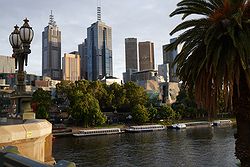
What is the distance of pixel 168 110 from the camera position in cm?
13175

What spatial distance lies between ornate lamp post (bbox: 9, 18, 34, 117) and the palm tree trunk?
11440 mm

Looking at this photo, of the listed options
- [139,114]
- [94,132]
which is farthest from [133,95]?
[94,132]

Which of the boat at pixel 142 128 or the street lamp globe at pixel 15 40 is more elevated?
the street lamp globe at pixel 15 40

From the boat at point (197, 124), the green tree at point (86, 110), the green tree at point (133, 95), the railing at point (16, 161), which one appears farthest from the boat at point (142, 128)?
the railing at point (16, 161)

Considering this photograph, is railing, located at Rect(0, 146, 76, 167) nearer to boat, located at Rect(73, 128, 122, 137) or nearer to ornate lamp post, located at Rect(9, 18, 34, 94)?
ornate lamp post, located at Rect(9, 18, 34, 94)

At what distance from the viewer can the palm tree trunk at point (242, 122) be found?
50.1 feet

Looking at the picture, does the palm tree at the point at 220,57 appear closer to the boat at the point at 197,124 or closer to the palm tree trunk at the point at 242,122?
the palm tree trunk at the point at 242,122

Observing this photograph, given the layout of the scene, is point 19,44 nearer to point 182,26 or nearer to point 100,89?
point 182,26

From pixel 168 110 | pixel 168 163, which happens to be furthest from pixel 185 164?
pixel 168 110

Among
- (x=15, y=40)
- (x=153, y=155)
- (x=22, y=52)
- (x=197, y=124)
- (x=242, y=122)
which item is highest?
(x=15, y=40)

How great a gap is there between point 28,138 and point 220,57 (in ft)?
32.3

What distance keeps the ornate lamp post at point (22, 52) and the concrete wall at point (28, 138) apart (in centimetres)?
355

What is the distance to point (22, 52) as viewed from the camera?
1709cm

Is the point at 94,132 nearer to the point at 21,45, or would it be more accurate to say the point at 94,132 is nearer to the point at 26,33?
the point at 21,45
